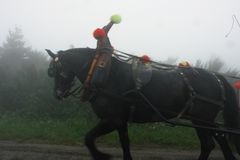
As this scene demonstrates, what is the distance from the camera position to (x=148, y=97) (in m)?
6.08

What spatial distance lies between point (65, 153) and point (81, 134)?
2.23m

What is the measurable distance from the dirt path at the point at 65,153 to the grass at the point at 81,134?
0.68 meters

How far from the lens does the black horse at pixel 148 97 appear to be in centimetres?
596

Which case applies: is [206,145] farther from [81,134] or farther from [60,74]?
[81,134]

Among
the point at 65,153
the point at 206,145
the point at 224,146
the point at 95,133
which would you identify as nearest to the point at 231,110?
the point at 224,146

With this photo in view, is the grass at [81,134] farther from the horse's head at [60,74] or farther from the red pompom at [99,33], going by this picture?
the red pompom at [99,33]

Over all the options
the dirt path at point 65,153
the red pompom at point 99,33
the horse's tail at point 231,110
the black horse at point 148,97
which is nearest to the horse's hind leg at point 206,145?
the black horse at point 148,97

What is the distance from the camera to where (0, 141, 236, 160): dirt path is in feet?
24.0

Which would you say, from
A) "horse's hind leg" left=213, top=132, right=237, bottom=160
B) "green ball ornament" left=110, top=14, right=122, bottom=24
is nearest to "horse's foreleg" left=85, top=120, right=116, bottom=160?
"green ball ornament" left=110, top=14, right=122, bottom=24

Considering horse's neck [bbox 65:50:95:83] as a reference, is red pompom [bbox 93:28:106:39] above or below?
above

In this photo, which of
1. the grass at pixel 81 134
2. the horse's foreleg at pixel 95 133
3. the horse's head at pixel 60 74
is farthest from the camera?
the grass at pixel 81 134

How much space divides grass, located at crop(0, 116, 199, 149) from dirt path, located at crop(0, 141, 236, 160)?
0.68 meters

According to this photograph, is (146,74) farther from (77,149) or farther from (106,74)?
(77,149)

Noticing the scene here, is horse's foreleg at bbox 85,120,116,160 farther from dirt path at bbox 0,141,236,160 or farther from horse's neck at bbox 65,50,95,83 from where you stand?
dirt path at bbox 0,141,236,160
